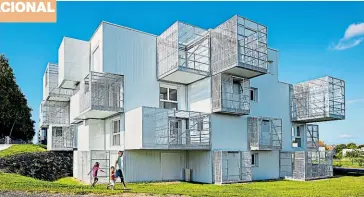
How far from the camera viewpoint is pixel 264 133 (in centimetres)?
2083

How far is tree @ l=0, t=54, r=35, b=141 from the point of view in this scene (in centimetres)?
3684

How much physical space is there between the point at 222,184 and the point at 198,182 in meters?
1.76

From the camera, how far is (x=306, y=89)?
23828 mm

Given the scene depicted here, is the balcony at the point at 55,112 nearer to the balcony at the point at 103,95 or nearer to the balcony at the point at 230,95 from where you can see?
the balcony at the point at 103,95

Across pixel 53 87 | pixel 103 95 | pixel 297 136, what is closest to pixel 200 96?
pixel 103 95

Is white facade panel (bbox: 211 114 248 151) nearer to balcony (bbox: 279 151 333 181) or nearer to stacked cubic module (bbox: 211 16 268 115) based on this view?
stacked cubic module (bbox: 211 16 268 115)

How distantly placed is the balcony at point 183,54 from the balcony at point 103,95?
2.63m

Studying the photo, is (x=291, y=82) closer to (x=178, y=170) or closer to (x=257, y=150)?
(x=257, y=150)

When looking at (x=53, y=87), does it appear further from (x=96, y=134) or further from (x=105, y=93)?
(x=105, y=93)

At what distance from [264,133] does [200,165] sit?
188 inches

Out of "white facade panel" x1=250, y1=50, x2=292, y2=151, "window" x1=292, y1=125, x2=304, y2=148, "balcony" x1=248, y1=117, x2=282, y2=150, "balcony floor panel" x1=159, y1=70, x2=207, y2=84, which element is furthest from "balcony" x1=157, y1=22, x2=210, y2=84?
"window" x1=292, y1=125, x2=304, y2=148

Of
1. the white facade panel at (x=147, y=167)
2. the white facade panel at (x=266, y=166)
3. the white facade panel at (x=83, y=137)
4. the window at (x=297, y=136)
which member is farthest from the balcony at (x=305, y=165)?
the white facade panel at (x=83, y=137)

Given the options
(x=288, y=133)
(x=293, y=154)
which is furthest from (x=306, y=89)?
(x=293, y=154)

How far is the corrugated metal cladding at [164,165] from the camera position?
58.4 ft
